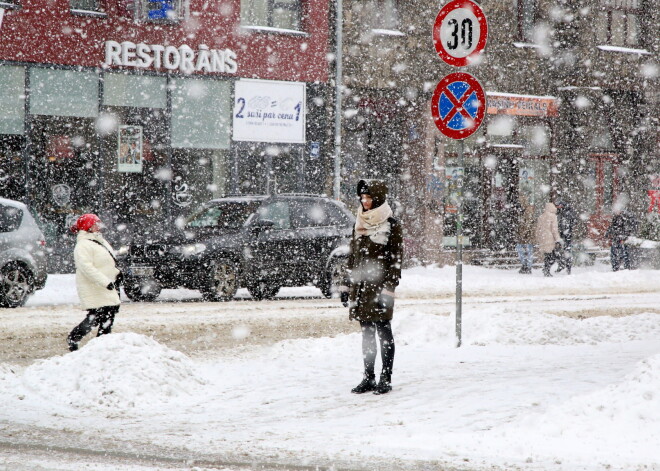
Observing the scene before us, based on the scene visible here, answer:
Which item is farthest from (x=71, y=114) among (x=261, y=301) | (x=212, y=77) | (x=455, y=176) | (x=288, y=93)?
(x=455, y=176)

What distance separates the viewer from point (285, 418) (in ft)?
26.3

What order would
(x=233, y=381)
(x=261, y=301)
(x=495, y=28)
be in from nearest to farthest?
1. (x=233, y=381)
2. (x=261, y=301)
3. (x=495, y=28)

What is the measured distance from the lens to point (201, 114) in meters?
24.0

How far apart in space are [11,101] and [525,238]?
1226cm

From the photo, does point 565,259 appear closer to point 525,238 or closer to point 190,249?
point 525,238

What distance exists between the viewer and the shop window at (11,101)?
21562mm

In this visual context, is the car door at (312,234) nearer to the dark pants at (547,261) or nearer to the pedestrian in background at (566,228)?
the dark pants at (547,261)

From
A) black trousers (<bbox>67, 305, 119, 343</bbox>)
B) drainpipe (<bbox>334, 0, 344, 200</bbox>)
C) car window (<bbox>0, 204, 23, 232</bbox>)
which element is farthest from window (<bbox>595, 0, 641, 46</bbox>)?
black trousers (<bbox>67, 305, 119, 343</bbox>)

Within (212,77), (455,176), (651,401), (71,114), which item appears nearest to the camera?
(651,401)

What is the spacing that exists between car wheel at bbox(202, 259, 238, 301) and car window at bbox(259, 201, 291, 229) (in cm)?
106

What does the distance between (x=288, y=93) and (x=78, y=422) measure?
58.8 ft

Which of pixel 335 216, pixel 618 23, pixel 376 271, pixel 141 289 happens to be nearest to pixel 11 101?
pixel 141 289

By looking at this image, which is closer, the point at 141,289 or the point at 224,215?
the point at 141,289

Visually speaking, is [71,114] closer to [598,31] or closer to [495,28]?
[495,28]
